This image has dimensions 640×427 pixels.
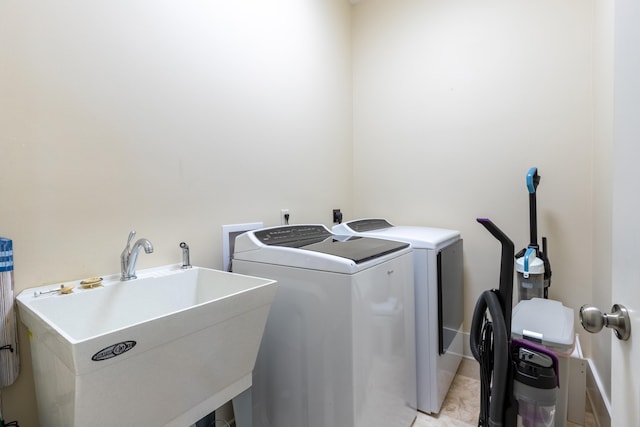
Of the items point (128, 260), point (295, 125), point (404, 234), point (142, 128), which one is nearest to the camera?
point (128, 260)

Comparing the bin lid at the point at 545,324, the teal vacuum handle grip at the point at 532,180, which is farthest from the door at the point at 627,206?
the teal vacuum handle grip at the point at 532,180

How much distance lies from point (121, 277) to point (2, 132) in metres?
0.58

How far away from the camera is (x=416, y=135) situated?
8.09 ft

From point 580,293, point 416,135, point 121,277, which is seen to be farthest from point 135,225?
point 580,293

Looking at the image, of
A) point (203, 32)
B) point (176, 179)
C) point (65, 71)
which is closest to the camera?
point (65, 71)

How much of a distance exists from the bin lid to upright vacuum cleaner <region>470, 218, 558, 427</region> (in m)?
0.43

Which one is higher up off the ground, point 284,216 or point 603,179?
point 603,179

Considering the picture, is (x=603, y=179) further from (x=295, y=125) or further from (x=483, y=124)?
(x=295, y=125)

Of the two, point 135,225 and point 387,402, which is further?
point 387,402

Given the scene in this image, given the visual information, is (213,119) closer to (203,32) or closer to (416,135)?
(203,32)

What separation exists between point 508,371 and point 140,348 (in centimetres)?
105

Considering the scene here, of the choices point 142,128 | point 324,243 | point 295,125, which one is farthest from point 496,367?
point 295,125

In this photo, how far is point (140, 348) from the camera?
2.42 feet

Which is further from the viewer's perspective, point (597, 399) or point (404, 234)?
point (404, 234)
